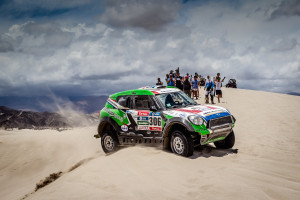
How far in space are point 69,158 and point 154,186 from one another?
343 inches

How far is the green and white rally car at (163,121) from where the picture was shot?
6.77 m

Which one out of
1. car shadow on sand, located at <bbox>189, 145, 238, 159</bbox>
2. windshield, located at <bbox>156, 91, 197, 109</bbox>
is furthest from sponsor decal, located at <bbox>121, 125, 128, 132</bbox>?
car shadow on sand, located at <bbox>189, 145, 238, 159</bbox>

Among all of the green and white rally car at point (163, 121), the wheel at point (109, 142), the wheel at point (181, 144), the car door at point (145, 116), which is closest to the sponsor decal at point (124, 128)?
the green and white rally car at point (163, 121)

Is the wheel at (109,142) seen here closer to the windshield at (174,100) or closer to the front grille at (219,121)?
the windshield at (174,100)

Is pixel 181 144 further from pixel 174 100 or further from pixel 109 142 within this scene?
pixel 109 142

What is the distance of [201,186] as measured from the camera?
4.86m

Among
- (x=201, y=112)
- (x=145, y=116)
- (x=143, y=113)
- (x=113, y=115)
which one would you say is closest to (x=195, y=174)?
(x=201, y=112)

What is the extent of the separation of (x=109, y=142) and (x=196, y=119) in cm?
368

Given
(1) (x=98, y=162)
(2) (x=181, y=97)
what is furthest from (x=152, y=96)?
(1) (x=98, y=162)

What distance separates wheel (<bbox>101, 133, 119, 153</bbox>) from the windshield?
91.5 inches

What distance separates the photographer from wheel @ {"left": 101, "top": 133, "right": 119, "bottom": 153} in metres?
8.73

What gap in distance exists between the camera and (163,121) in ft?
24.0

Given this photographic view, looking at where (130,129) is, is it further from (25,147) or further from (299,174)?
(25,147)

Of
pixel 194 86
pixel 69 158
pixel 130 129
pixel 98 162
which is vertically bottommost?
pixel 69 158
